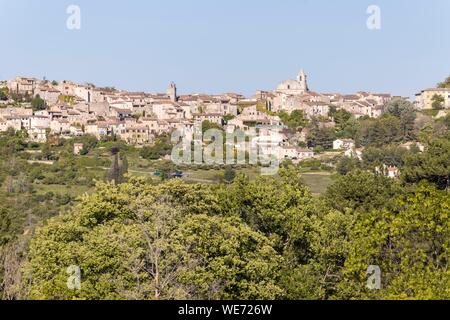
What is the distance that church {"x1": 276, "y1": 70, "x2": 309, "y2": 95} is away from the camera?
253 feet

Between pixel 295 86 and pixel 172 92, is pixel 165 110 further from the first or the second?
pixel 295 86

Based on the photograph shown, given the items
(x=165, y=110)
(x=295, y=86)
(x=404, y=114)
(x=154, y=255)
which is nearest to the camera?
(x=154, y=255)

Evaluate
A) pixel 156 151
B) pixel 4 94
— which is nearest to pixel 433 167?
pixel 156 151

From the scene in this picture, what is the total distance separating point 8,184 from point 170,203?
31.2 m

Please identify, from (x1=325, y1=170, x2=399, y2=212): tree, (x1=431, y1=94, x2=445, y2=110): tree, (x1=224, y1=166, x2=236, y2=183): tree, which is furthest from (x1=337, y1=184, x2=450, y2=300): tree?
(x1=431, y1=94, x2=445, y2=110): tree

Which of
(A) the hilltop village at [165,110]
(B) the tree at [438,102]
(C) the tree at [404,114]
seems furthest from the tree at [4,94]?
(B) the tree at [438,102]

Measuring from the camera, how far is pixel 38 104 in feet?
218

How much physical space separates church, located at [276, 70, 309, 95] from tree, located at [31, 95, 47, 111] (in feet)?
77.2

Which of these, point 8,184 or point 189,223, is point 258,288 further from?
point 8,184

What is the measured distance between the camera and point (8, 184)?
4097 centimetres

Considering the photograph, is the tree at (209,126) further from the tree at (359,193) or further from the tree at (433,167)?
the tree at (359,193)

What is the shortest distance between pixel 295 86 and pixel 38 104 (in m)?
27.0

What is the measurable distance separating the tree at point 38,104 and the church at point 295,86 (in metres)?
23.5

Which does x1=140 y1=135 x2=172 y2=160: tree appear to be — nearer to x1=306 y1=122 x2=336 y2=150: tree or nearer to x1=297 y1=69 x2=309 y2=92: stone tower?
x1=306 y1=122 x2=336 y2=150: tree
